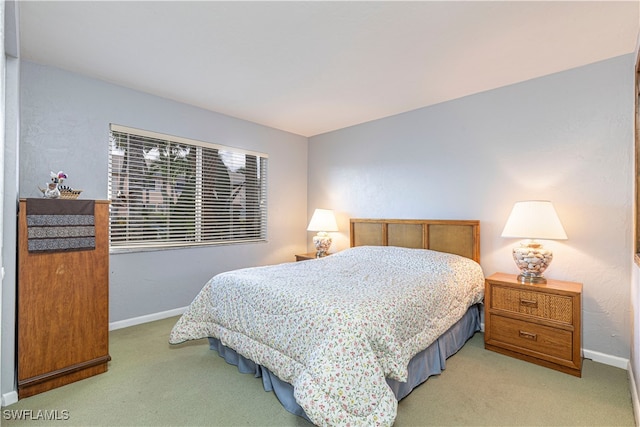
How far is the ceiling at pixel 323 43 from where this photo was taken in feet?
6.47

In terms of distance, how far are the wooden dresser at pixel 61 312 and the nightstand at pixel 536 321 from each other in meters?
3.07

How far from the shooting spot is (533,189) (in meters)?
2.89

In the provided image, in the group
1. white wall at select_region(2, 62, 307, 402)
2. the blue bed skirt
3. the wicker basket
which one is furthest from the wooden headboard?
the wicker basket

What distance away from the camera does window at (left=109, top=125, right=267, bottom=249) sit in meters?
3.22

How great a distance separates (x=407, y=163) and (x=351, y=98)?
1032 millimetres

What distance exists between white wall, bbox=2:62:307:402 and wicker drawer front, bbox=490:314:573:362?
2.89 metres

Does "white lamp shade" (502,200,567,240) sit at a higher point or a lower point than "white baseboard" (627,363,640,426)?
higher

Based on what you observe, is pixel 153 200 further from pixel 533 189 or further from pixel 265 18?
pixel 533 189

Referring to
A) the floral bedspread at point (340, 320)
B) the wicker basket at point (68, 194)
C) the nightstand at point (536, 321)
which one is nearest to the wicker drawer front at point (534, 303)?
the nightstand at point (536, 321)

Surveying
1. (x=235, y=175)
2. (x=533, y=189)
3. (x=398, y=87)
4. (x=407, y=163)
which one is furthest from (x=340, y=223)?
(x=533, y=189)

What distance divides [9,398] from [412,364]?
2.53m

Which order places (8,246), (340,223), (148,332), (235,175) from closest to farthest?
(8,246) < (148,332) < (235,175) < (340,223)

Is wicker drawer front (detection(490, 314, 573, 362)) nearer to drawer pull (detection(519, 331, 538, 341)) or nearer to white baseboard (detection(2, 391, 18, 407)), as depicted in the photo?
drawer pull (detection(519, 331, 538, 341))

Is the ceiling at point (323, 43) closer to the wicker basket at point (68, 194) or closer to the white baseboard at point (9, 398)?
the wicker basket at point (68, 194)
